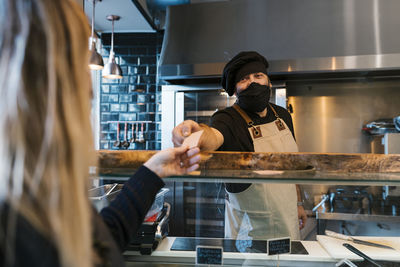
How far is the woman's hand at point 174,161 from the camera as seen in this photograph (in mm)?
729

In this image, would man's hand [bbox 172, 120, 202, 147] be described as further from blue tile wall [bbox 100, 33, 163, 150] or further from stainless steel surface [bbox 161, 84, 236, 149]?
blue tile wall [bbox 100, 33, 163, 150]

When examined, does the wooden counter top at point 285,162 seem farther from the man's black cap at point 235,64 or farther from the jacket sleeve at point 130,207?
the man's black cap at point 235,64

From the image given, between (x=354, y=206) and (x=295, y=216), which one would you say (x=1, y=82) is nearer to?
(x=295, y=216)

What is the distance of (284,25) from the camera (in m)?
2.58

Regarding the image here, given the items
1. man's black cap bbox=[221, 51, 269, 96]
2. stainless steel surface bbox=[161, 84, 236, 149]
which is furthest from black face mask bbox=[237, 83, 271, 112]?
stainless steel surface bbox=[161, 84, 236, 149]

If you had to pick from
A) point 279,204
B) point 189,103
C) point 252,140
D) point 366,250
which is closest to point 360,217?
point 366,250

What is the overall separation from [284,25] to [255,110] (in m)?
1.49

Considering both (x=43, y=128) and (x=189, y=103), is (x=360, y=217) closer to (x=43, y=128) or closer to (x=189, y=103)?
(x=43, y=128)

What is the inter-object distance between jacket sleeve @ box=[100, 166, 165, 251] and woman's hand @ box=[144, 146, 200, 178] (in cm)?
4

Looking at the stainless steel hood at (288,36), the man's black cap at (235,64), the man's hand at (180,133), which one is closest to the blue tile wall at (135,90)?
the stainless steel hood at (288,36)

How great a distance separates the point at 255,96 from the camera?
142 cm

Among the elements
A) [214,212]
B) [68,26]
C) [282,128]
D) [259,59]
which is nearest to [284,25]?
[259,59]

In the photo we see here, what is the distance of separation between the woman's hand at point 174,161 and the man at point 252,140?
14cm

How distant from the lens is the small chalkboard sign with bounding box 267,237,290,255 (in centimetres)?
89
